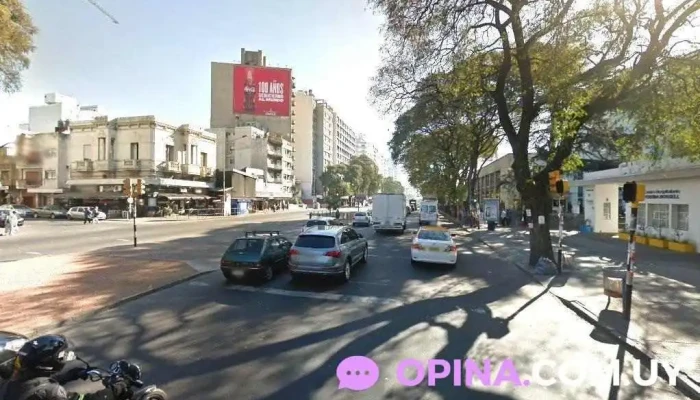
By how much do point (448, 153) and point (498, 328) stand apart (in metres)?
34.5

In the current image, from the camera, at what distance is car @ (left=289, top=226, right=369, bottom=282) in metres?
11.1

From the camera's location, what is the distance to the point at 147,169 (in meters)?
45.2

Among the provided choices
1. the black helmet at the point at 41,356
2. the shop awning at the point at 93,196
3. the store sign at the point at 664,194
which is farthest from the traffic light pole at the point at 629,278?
the shop awning at the point at 93,196

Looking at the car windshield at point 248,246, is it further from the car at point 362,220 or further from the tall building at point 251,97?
the tall building at point 251,97

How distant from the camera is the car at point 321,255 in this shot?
11086 millimetres

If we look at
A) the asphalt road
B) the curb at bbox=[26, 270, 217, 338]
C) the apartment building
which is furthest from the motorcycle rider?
the apartment building

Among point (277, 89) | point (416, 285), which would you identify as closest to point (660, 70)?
point (416, 285)

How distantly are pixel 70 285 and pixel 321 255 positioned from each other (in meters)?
6.51

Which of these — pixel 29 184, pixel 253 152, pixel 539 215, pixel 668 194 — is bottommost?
pixel 539 215

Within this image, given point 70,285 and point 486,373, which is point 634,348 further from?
point 70,285

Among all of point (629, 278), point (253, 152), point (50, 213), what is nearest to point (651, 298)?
point (629, 278)

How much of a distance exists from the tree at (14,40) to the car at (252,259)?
695 cm

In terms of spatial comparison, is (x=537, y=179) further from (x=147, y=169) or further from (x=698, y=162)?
(x=147, y=169)

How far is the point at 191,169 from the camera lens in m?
50.3
